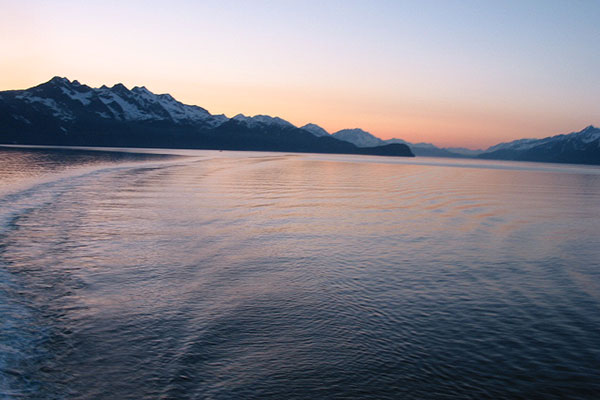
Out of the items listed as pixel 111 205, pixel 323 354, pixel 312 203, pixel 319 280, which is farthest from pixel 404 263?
pixel 111 205

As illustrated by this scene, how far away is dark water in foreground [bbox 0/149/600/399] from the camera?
22.7ft

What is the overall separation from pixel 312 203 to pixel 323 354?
854 inches

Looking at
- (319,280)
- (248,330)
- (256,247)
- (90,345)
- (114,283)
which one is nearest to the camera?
(90,345)

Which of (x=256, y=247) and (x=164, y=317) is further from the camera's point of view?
(x=256, y=247)

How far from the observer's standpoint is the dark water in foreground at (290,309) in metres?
6.93

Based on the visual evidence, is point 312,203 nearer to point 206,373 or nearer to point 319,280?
point 319,280

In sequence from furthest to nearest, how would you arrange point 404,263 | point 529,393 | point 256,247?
point 256,247
point 404,263
point 529,393

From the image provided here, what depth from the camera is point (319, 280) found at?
1233 centimetres

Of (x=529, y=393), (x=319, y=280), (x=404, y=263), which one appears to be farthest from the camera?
(x=404, y=263)

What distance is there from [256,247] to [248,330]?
24.4 ft

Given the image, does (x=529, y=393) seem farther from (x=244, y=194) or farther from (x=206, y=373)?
(x=244, y=194)

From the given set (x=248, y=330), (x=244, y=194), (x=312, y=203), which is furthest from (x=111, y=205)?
(x=248, y=330)

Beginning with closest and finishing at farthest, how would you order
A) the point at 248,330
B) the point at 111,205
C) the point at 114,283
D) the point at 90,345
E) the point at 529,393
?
the point at 529,393
the point at 90,345
the point at 248,330
the point at 114,283
the point at 111,205

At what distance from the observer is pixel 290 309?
1001 centimetres
